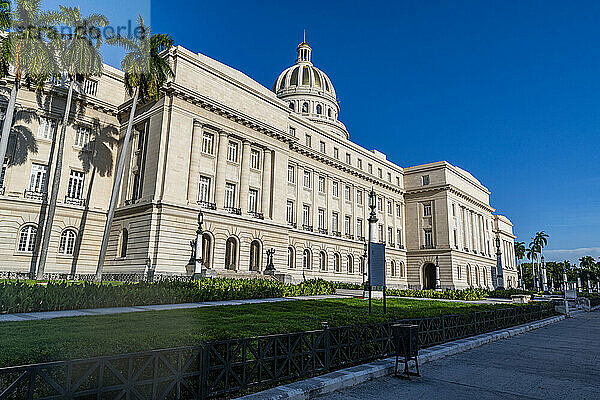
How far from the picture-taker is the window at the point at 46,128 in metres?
32.2

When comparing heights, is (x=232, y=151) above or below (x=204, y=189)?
above

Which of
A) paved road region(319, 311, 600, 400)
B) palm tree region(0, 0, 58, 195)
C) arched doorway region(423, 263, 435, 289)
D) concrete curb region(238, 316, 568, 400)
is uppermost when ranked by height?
palm tree region(0, 0, 58, 195)

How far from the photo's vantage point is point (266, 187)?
39062 mm

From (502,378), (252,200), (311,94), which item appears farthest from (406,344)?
(311,94)

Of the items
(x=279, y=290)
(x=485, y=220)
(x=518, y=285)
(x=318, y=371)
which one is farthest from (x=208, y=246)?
(x=518, y=285)

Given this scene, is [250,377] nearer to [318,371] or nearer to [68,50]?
[318,371]

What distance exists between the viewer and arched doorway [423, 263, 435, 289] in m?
62.5

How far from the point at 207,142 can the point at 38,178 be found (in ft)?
44.5

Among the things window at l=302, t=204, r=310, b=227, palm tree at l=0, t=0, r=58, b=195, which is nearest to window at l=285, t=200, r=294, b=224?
window at l=302, t=204, r=310, b=227

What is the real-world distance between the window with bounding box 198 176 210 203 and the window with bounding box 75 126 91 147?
10571 mm

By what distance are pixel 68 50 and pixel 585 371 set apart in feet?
108

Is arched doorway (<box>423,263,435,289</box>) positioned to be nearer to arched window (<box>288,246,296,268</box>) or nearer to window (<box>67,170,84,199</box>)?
arched window (<box>288,246,296,268</box>)

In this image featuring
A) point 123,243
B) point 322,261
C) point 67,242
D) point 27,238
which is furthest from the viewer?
point 322,261

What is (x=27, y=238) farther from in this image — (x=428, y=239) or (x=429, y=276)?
(x=429, y=276)
